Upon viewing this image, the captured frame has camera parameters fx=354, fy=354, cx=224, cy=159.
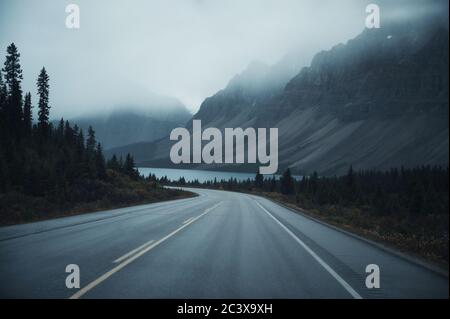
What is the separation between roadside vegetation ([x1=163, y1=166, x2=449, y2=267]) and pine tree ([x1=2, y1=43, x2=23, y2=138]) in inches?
1804

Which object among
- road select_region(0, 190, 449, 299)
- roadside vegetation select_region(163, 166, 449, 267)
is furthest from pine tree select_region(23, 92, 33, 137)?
road select_region(0, 190, 449, 299)

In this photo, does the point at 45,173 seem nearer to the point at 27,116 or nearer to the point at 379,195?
the point at 27,116

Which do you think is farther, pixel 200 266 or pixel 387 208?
pixel 387 208

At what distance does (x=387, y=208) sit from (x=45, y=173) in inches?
1793

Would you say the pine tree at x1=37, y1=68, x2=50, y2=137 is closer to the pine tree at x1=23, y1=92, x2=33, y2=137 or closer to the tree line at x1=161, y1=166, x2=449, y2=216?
the pine tree at x1=23, y1=92, x2=33, y2=137

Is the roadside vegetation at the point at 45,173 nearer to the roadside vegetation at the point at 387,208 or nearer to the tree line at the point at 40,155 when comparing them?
the tree line at the point at 40,155

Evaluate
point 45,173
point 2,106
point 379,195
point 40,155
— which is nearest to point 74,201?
point 45,173

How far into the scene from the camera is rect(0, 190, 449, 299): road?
6.23 meters

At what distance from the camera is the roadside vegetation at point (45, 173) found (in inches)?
1104

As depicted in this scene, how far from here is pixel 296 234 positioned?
14.1m

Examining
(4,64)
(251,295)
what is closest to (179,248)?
(251,295)

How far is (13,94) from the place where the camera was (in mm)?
63656
